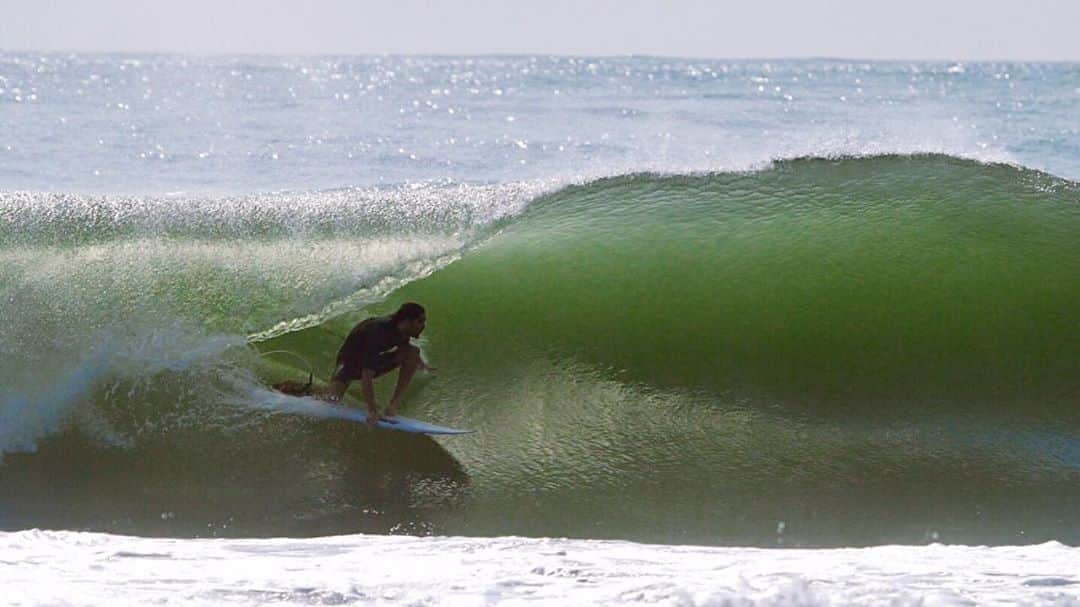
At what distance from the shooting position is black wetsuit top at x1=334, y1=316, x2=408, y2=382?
578 centimetres

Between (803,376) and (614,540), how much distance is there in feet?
5.18

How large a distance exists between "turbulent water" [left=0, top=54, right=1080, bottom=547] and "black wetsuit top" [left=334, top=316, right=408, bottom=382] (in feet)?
0.85

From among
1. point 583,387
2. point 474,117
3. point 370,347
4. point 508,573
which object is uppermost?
point 474,117

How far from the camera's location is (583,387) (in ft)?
20.0

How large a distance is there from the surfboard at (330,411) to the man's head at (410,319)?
389mm

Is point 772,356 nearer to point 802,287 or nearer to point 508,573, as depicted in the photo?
point 802,287

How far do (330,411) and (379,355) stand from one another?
34cm

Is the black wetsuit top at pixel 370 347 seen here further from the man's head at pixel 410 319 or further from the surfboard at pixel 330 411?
the surfboard at pixel 330 411

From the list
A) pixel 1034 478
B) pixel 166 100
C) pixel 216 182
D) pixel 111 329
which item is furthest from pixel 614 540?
pixel 166 100

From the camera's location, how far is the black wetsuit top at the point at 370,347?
19.0 ft

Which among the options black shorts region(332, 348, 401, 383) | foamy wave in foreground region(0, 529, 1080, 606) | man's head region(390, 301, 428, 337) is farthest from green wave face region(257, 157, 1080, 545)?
foamy wave in foreground region(0, 529, 1080, 606)

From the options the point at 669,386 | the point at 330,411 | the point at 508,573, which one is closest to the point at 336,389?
the point at 330,411

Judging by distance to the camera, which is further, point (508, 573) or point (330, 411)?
point (330, 411)

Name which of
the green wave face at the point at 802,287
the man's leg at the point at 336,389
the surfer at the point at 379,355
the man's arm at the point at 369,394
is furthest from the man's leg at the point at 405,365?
the green wave face at the point at 802,287
